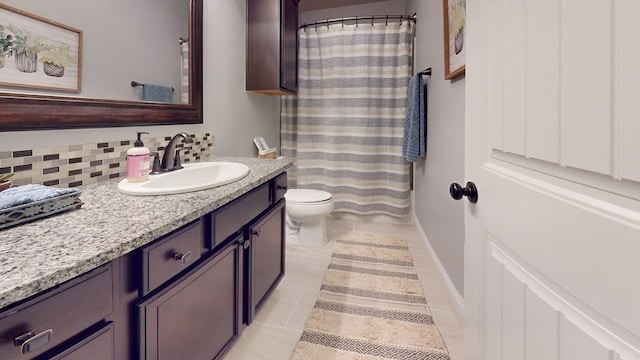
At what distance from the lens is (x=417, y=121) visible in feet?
7.92

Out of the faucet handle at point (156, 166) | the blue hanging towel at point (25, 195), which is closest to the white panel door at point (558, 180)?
the blue hanging towel at point (25, 195)

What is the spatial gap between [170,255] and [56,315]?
0.28 meters

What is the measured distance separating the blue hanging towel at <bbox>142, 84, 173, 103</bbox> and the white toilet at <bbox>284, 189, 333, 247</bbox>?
1.07m

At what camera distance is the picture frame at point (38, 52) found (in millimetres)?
867

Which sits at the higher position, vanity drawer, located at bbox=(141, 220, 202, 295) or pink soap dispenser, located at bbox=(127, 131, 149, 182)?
pink soap dispenser, located at bbox=(127, 131, 149, 182)

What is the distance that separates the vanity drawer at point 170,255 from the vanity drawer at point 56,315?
89 mm

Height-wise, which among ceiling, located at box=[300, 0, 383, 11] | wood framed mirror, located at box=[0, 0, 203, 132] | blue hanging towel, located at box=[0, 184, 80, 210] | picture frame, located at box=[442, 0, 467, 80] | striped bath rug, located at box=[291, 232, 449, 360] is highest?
ceiling, located at box=[300, 0, 383, 11]

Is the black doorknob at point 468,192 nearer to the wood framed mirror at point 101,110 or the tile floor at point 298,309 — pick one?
the tile floor at point 298,309

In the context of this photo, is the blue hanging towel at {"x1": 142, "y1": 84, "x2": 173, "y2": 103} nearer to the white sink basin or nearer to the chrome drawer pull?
the white sink basin

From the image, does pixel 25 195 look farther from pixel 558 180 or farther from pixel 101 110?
pixel 558 180

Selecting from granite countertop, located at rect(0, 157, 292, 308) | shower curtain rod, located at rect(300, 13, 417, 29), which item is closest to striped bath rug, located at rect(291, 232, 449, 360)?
granite countertop, located at rect(0, 157, 292, 308)

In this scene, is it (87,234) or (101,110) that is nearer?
(87,234)

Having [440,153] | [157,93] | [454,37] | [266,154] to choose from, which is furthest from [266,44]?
Result: [440,153]

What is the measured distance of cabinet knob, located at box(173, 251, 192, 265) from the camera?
2.64 feet
